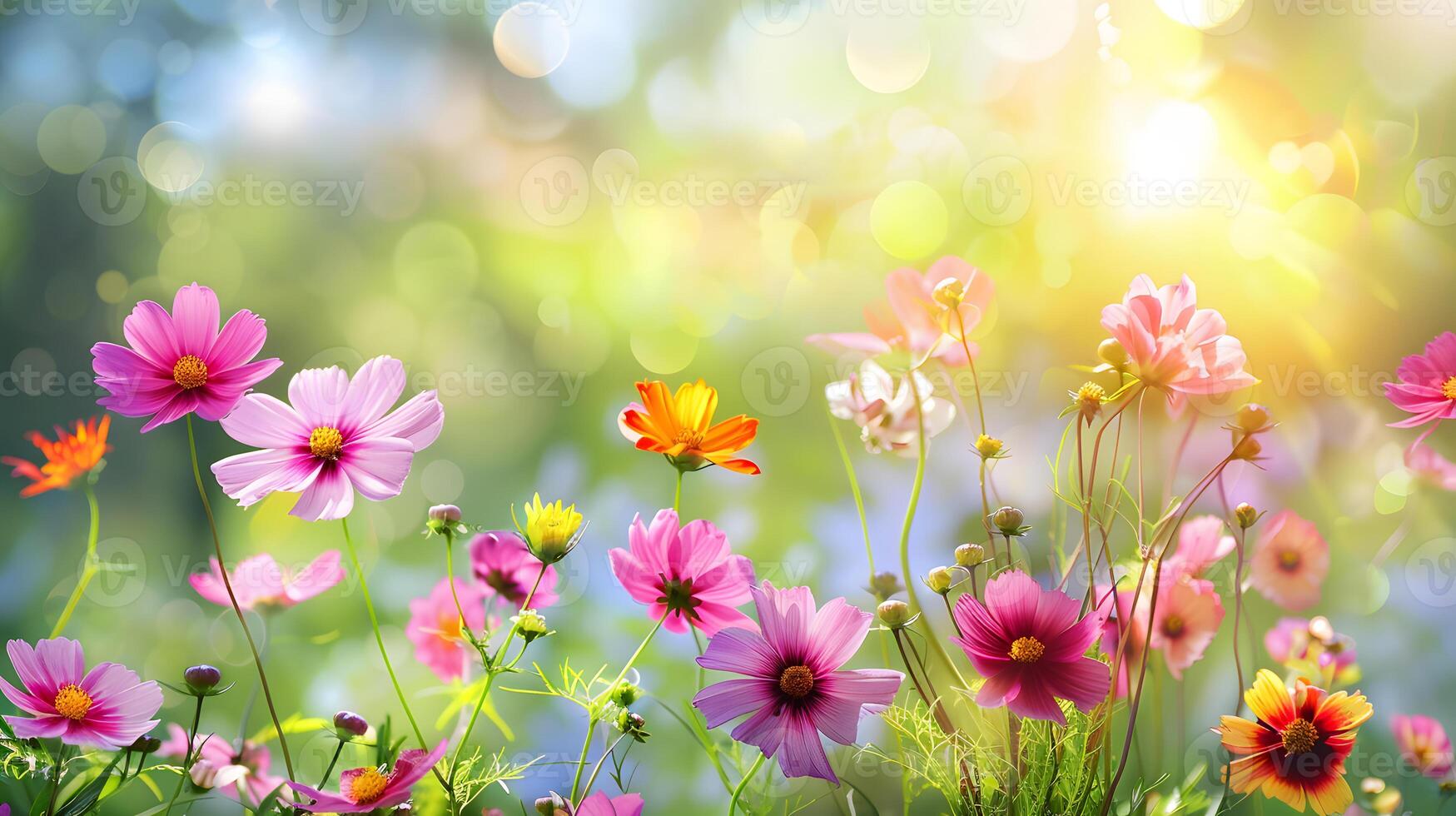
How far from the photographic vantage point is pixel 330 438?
40cm

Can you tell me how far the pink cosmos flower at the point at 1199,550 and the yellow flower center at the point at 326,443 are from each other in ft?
1.42

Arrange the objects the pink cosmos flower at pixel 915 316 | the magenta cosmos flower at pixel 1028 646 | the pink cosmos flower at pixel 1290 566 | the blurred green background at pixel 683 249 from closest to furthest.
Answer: the magenta cosmos flower at pixel 1028 646, the pink cosmos flower at pixel 915 316, the pink cosmos flower at pixel 1290 566, the blurred green background at pixel 683 249

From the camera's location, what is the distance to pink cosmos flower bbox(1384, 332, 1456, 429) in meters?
0.45

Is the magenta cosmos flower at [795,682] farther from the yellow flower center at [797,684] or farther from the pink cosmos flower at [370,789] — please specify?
the pink cosmos flower at [370,789]

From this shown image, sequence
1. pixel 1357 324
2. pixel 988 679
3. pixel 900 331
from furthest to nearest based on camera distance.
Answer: pixel 1357 324 < pixel 900 331 < pixel 988 679

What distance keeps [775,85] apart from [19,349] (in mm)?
849

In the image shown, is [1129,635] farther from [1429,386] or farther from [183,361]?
[183,361]

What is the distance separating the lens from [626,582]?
1.35ft

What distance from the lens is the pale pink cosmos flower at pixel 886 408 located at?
1.67ft

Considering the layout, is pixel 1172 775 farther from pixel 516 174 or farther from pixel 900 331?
pixel 516 174

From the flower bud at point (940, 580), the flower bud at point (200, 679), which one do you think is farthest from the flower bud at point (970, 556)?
the flower bud at point (200, 679)

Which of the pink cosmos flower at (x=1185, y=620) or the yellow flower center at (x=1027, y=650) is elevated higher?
the yellow flower center at (x=1027, y=650)

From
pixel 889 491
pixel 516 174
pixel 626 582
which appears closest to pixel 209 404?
pixel 626 582

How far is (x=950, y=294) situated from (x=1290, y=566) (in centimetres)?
35
